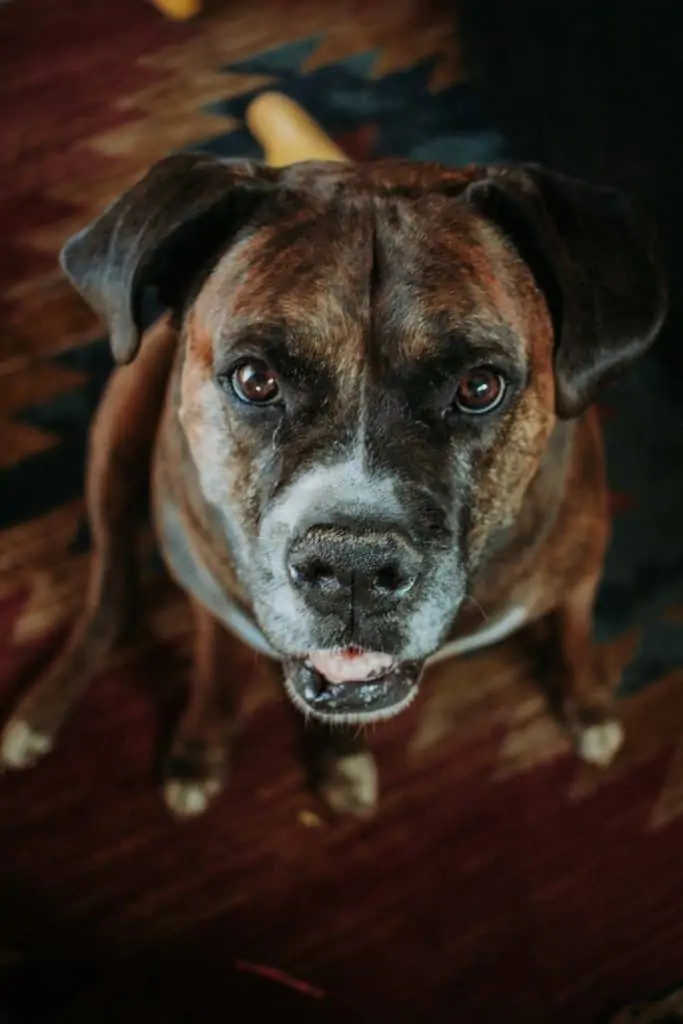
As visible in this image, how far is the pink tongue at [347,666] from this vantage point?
153 cm

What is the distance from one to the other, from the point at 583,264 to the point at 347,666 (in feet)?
1.97

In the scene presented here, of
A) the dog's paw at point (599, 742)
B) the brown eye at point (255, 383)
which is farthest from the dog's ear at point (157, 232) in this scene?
the dog's paw at point (599, 742)

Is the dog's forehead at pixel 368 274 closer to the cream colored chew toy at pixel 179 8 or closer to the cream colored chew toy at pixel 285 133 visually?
the cream colored chew toy at pixel 285 133

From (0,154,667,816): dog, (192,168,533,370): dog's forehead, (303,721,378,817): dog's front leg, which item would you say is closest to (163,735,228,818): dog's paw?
(303,721,378,817): dog's front leg

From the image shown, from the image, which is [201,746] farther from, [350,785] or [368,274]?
[368,274]

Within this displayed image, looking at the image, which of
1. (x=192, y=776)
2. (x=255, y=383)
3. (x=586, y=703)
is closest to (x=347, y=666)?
(x=255, y=383)

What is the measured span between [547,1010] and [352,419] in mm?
1059

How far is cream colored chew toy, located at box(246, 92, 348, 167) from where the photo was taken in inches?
94.9

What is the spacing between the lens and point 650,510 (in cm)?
222

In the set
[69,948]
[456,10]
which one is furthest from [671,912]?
[456,10]

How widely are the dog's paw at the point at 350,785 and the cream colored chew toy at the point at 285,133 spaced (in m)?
1.22

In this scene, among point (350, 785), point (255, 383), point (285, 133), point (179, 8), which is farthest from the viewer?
point (179, 8)

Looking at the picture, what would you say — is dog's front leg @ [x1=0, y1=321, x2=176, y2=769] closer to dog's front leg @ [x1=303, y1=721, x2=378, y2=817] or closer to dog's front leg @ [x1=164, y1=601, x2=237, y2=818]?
dog's front leg @ [x1=164, y1=601, x2=237, y2=818]

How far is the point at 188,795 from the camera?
193cm
